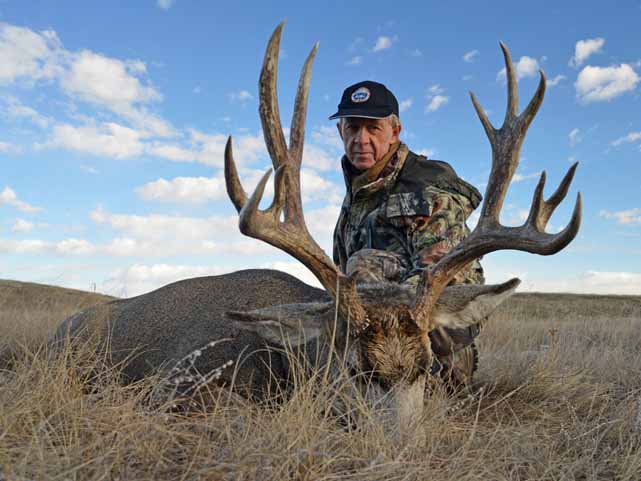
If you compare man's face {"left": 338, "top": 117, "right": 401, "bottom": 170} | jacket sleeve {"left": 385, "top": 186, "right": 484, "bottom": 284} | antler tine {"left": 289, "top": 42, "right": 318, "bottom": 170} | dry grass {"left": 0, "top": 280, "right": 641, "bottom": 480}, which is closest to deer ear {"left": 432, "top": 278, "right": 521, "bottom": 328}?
dry grass {"left": 0, "top": 280, "right": 641, "bottom": 480}

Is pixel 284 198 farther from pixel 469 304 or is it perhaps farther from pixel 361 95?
pixel 361 95

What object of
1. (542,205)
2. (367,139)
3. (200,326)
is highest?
(367,139)

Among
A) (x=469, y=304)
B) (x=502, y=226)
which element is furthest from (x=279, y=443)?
(x=502, y=226)

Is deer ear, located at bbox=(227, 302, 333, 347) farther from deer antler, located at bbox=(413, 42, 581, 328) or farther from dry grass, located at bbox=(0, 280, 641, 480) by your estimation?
deer antler, located at bbox=(413, 42, 581, 328)

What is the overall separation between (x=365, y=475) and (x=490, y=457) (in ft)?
2.82

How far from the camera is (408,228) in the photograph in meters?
4.96

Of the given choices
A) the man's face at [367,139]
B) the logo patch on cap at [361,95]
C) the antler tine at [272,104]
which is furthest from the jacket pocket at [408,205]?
the antler tine at [272,104]

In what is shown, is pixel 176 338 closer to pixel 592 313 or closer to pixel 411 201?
pixel 411 201

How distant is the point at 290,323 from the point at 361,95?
2638 millimetres

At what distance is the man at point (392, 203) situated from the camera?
4633mm

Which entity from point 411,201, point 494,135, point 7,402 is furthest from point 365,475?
point 411,201

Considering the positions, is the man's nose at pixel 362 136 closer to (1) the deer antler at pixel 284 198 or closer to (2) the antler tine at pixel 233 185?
(1) the deer antler at pixel 284 198

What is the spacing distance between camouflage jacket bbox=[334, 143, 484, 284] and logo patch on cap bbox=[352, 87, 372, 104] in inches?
22.7

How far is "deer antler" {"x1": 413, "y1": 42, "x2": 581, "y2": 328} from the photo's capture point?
3385 mm
